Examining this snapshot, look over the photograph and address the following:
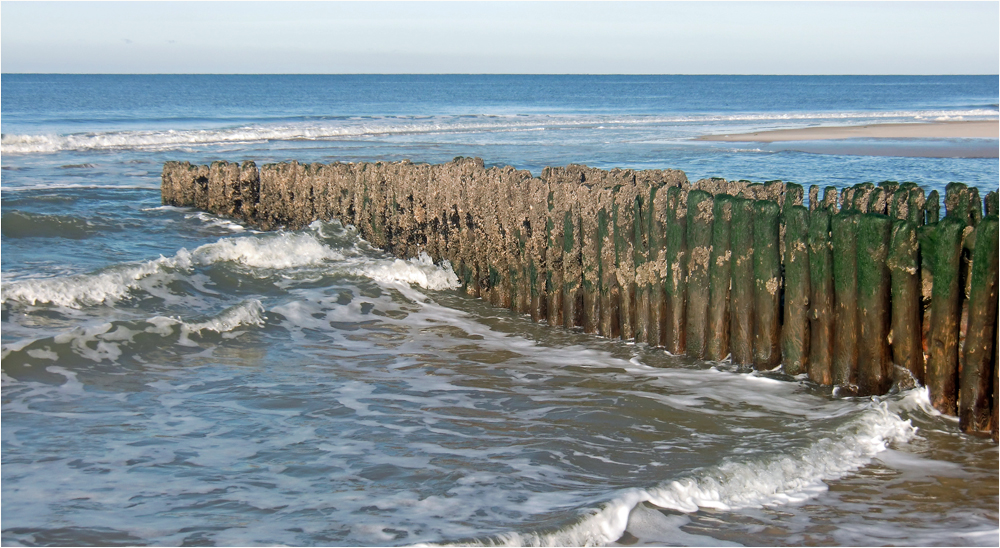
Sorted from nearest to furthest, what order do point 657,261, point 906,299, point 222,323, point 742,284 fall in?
point 906,299 < point 742,284 < point 657,261 < point 222,323

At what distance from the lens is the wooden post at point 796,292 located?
19.5 feet

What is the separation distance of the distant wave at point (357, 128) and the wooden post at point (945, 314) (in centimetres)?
2739

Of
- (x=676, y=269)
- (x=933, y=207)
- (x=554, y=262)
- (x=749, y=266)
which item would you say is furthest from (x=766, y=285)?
(x=554, y=262)

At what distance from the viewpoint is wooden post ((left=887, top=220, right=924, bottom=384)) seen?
532 cm

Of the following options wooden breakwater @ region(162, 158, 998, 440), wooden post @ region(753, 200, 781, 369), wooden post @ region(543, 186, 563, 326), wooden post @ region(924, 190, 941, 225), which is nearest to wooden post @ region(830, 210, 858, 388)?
wooden breakwater @ region(162, 158, 998, 440)

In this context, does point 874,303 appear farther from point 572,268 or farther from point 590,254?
point 572,268

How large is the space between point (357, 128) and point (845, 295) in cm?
3573

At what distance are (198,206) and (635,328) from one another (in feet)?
32.6

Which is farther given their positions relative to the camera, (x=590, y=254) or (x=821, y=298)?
(x=590, y=254)

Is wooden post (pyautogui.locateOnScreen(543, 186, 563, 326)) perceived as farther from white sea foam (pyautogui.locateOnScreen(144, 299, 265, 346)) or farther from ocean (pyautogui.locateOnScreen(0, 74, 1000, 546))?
white sea foam (pyautogui.locateOnScreen(144, 299, 265, 346))

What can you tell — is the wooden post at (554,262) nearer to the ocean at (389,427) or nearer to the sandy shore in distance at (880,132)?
the ocean at (389,427)

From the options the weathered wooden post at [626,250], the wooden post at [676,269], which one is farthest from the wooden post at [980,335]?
the weathered wooden post at [626,250]

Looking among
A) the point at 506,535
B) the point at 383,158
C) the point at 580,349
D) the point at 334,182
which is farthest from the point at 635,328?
the point at 383,158

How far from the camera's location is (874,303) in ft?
18.1
